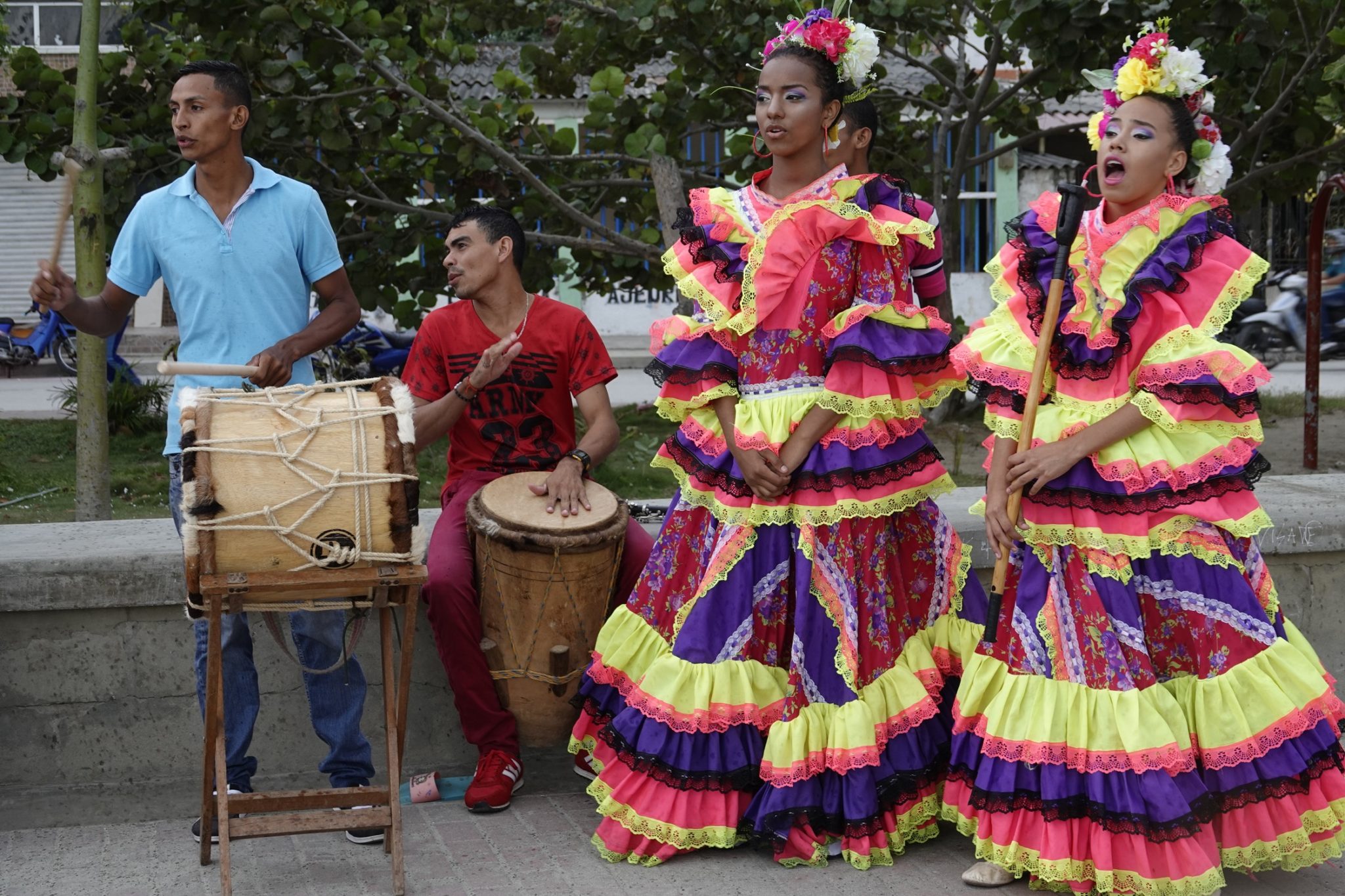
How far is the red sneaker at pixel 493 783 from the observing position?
4617 mm

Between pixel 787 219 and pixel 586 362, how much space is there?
41.8 inches

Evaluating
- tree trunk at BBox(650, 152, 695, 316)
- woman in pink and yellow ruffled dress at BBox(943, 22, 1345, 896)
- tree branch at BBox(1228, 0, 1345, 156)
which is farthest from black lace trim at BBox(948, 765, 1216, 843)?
tree trunk at BBox(650, 152, 695, 316)

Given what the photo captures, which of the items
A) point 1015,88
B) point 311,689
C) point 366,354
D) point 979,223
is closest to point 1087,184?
point 311,689

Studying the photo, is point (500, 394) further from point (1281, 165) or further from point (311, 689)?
point (1281, 165)

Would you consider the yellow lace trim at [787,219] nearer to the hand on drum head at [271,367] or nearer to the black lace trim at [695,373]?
the black lace trim at [695,373]

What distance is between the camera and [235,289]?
14.1 feet

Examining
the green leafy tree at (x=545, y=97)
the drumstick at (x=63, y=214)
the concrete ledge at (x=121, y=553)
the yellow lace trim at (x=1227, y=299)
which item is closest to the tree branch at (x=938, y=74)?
the green leafy tree at (x=545, y=97)

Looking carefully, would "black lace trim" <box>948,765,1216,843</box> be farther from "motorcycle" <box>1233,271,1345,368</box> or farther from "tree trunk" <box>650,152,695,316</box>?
"motorcycle" <box>1233,271,1345,368</box>

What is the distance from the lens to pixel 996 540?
13.3 ft

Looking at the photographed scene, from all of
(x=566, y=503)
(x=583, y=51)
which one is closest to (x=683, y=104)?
(x=583, y=51)

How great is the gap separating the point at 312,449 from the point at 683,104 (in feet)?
16.8

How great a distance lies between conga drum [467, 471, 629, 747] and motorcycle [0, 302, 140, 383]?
1408cm

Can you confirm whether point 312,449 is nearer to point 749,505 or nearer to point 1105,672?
point 749,505

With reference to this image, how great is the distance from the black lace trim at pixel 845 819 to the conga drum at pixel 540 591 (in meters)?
0.79
